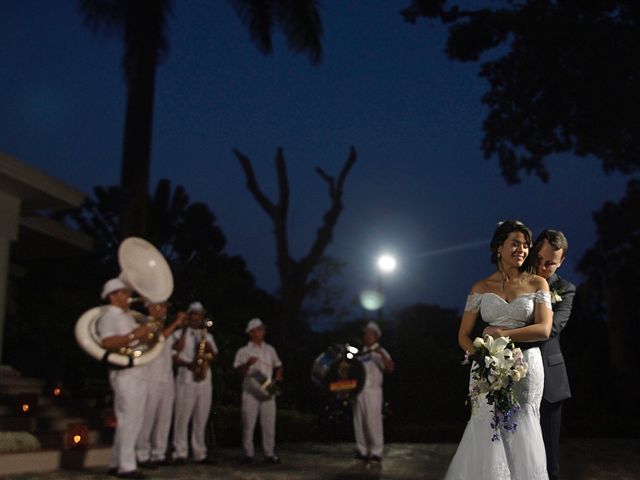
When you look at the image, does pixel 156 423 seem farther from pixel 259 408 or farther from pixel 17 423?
pixel 17 423

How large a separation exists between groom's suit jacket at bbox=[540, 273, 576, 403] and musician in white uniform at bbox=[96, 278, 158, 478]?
5.24 meters

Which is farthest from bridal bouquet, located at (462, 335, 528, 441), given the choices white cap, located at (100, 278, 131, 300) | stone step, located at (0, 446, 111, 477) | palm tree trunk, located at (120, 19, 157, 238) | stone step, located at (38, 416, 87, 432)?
palm tree trunk, located at (120, 19, 157, 238)

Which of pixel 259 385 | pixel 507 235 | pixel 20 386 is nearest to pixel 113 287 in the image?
pixel 259 385

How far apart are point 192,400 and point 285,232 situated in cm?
2078

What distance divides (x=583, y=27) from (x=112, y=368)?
15.6 m

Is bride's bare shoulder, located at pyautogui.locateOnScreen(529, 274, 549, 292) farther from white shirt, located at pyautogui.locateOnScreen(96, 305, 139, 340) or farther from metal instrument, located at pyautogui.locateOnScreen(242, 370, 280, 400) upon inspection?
metal instrument, located at pyautogui.locateOnScreen(242, 370, 280, 400)

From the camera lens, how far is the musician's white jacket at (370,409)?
538 inches

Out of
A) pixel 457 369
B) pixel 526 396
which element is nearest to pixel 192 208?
pixel 457 369

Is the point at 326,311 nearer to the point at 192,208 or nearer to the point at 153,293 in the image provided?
the point at 192,208

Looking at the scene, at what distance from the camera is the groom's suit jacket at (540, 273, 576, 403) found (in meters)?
6.61

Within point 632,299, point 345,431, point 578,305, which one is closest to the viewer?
point 345,431

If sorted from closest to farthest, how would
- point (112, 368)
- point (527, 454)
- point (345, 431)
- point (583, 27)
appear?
1. point (527, 454)
2. point (112, 368)
3. point (345, 431)
4. point (583, 27)

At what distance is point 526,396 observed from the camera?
6434 mm

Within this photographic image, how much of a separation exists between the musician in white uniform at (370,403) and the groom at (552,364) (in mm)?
7129
